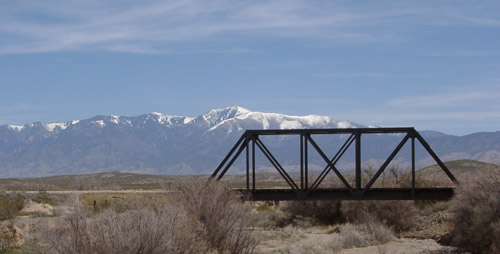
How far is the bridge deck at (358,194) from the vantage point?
4069 centimetres

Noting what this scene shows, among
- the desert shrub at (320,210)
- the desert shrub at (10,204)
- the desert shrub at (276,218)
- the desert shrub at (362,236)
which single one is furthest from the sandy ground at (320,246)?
the desert shrub at (10,204)

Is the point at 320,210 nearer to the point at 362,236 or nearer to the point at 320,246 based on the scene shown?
the point at 362,236

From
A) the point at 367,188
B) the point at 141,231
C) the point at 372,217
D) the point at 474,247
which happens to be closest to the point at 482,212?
the point at 474,247

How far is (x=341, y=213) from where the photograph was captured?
52031 mm

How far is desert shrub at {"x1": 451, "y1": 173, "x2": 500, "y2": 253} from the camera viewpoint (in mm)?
31031

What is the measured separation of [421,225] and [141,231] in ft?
108

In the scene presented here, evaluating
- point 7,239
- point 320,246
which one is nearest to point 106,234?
point 7,239

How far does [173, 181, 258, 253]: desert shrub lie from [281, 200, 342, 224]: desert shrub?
78.0ft

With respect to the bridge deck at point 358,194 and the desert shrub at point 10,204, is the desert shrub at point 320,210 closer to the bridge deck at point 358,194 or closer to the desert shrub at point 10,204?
the bridge deck at point 358,194

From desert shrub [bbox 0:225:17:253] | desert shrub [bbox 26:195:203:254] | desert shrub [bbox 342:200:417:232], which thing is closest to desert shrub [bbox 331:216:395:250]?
desert shrub [bbox 342:200:417:232]

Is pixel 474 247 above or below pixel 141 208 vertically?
below

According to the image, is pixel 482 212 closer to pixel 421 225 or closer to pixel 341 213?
pixel 421 225

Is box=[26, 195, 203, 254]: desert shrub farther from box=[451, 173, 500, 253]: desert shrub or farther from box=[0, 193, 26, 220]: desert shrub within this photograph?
box=[0, 193, 26, 220]: desert shrub

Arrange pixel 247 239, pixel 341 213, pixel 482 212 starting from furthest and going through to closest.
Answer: pixel 341 213
pixel 482 212
pixel 247 239
